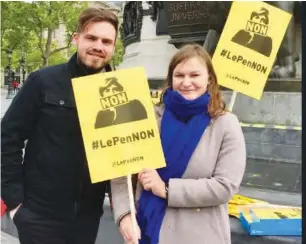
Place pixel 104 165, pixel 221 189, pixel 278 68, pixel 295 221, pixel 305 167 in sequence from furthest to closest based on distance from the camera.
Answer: pixel 278 68 < pixel 295 221 < pixel 104 165 < pixel 221 189 < pixel 305 167

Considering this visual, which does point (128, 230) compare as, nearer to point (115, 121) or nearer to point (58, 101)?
point (115, 121)

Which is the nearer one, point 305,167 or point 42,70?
point 305,167

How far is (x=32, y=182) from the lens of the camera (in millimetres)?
2328

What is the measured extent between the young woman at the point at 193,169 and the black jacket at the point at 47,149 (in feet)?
1.20

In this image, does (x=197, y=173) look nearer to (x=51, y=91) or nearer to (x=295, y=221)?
A: (x=51, y=91)

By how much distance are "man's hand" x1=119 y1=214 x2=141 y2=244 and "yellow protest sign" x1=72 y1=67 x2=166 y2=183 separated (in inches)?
8.2

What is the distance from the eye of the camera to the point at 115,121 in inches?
84.4

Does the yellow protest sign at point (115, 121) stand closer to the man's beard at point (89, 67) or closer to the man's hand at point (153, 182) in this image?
the man's hand at point (153, 182)

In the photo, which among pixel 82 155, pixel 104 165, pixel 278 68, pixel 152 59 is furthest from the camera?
pixel 152 59

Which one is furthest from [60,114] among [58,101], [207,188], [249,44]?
[249,44]

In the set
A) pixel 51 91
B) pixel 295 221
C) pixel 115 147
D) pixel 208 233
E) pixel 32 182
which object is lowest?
pixel 295 221

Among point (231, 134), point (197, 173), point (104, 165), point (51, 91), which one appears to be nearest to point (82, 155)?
Answer: point (104, 165)

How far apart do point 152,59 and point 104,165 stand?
757cm

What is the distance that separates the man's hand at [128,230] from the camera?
208 cm
